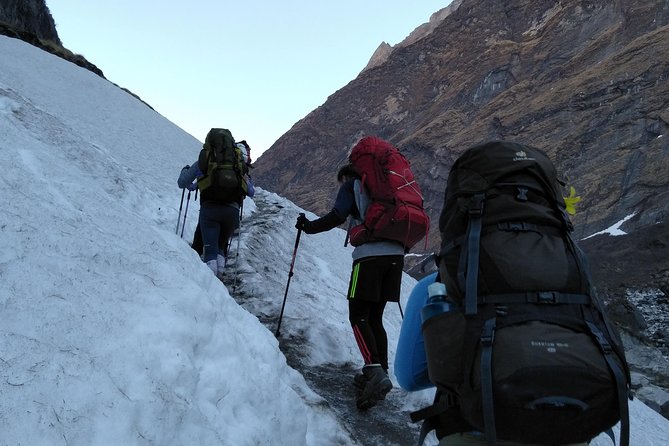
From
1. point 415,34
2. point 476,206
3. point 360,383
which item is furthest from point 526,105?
point 415,34

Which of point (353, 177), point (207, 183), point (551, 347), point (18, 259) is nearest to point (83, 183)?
point (207, 183)

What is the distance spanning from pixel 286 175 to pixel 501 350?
124 meters

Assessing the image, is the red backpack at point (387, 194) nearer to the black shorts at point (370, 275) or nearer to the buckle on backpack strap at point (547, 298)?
the black shorts at point (370, 275)

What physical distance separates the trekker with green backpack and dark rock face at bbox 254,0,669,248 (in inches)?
1684

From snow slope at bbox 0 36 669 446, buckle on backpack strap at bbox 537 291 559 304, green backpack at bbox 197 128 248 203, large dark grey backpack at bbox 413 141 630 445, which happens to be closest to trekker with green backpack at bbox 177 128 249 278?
green backpack at bbox 197 128 248 203

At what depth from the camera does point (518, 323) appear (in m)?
1.88

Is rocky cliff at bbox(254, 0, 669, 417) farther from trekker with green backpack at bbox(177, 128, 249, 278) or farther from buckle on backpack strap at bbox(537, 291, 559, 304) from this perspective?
buckle on backpack strap at bbox(537, 291, 559, 304)

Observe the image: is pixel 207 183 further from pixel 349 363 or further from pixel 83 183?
pixel 349 363

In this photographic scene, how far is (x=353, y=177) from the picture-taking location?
13.8 ft

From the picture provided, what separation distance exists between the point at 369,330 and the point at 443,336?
2.30 m

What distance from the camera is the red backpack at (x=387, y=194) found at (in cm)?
401

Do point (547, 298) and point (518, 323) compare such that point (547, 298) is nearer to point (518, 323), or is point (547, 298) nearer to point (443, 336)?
point (518, 323)

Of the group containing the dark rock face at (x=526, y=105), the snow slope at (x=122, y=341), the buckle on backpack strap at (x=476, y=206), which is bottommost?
the snow slope at (x=122, y=341)

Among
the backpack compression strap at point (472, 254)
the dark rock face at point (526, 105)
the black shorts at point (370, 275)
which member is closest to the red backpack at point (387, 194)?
the black shorts at point (370, 275)
